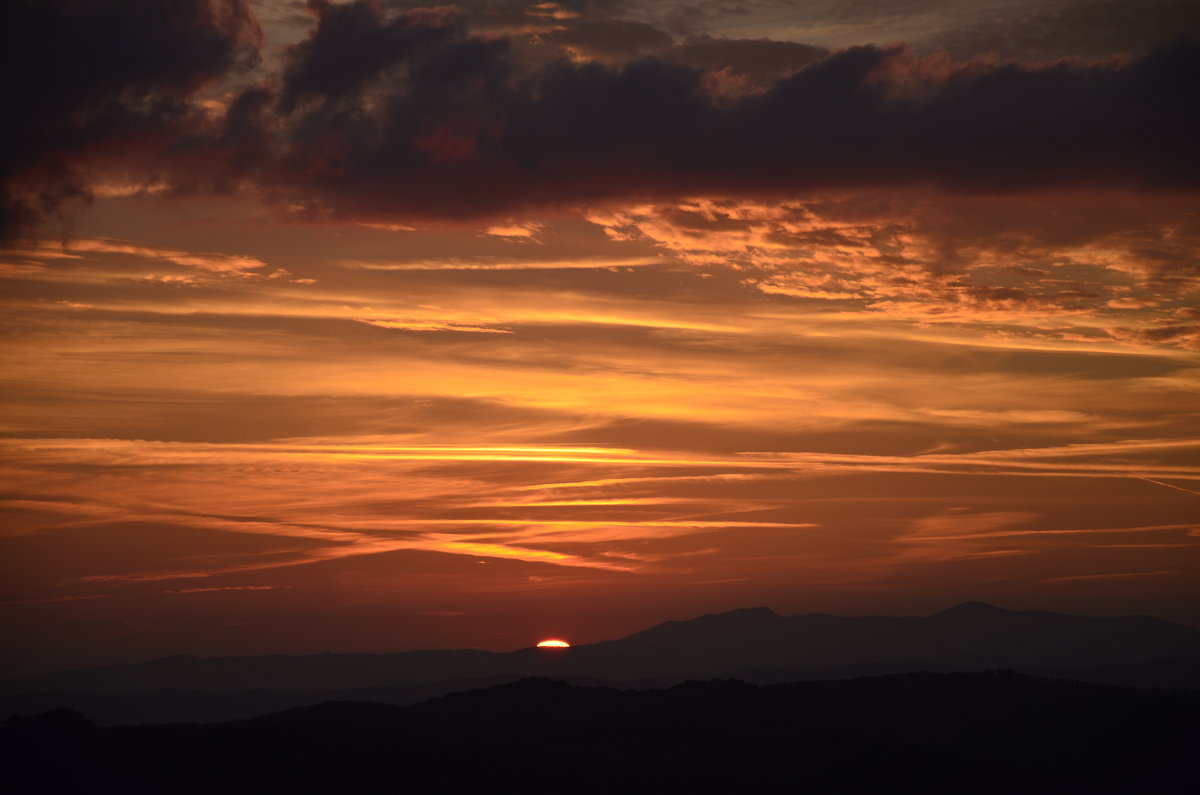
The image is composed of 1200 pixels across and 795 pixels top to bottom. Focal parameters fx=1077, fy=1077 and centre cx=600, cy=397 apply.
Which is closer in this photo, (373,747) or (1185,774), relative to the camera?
(1185,774)

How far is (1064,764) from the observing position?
82.4m

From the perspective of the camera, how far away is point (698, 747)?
291 ft

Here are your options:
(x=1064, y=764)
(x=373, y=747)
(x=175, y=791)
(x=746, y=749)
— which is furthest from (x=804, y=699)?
(x=175, y=791)

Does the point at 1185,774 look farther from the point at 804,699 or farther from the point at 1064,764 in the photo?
the point at 804,699

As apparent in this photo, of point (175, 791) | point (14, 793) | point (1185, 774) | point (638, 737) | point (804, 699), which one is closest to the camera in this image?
point (14, 793)

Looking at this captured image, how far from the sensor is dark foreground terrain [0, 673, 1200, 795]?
76.8m

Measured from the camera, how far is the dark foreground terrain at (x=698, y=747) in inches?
3024

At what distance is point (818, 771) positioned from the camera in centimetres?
8162

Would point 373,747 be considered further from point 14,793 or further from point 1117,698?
point 1117,698

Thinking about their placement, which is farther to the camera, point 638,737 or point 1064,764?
point 638,737

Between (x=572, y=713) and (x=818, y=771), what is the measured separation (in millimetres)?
31817

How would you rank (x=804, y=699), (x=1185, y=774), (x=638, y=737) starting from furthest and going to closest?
(x=804, y=699) → (x=638, y=737) → (x=1185, y=774)

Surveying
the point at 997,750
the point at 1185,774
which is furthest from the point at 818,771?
the point at 1185,774

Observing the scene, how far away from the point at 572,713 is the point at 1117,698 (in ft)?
165
